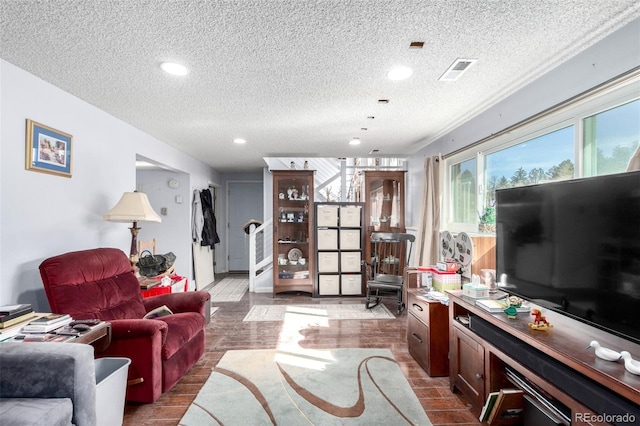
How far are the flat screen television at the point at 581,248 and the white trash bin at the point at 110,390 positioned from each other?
2.42 meters

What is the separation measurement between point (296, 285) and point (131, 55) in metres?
3.93

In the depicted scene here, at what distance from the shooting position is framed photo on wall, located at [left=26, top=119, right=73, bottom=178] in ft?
7.05

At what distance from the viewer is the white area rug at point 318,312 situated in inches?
154

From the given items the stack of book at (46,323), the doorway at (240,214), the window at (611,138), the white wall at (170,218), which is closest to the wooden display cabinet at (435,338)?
the window at (611,138)

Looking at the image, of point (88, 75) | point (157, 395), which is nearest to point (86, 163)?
point (88, 75)

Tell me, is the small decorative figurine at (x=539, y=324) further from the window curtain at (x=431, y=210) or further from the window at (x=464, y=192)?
the window curtain at (x=431, y=210)

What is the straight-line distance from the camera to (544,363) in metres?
1.41

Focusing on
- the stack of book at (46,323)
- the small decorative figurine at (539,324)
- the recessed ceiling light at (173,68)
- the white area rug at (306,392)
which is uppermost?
the recessed ceiling light at (173,68)

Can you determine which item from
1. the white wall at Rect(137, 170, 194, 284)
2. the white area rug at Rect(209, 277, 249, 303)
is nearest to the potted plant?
the white area rug at Rect(209, 277, 249, 303)

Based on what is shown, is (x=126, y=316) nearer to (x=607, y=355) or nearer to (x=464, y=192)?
(x=607, y=355)

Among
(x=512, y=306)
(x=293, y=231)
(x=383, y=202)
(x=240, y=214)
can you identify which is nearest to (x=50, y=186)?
(x=512, y=306)

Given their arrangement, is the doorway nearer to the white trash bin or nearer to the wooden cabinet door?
the white trash bin

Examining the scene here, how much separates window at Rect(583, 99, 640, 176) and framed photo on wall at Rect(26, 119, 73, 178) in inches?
146

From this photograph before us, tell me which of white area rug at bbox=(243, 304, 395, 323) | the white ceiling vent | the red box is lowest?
white area rug at bbox=(243, 304, 395, 323)
